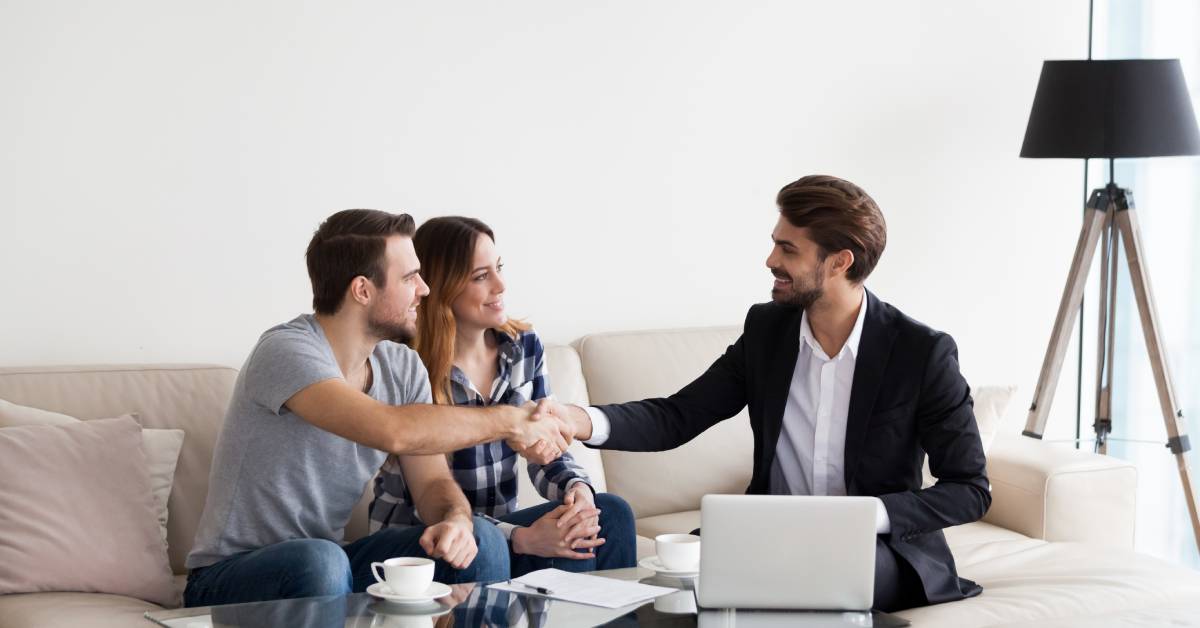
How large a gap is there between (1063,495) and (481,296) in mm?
1519

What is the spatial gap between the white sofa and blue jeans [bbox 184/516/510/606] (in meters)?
0.15

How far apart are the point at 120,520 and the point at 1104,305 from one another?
2.87m

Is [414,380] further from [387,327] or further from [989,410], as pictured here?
[989,410]

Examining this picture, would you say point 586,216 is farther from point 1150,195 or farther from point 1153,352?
point 1150,195

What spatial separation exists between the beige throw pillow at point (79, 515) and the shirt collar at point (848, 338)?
1.32m

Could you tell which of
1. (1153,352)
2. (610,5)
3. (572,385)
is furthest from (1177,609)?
(610,5)

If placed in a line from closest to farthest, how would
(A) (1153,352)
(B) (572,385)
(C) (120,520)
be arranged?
1. (C) (120,520)
2. (B) (572,385)
3. (A) (1153,352)

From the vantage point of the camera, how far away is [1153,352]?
3746 millimetres

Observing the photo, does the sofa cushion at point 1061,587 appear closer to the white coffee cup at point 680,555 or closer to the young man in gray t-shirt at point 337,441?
the white coffee cup at point 680,555

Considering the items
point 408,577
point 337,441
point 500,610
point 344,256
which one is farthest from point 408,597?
point 344,256

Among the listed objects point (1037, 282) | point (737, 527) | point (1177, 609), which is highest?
point (1037, 282)

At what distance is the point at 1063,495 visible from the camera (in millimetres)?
3084

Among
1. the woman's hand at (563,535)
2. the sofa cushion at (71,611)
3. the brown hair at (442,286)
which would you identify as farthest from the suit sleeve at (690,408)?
the sofa cushion at (71,611)

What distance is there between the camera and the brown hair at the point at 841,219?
2441 millimetres
